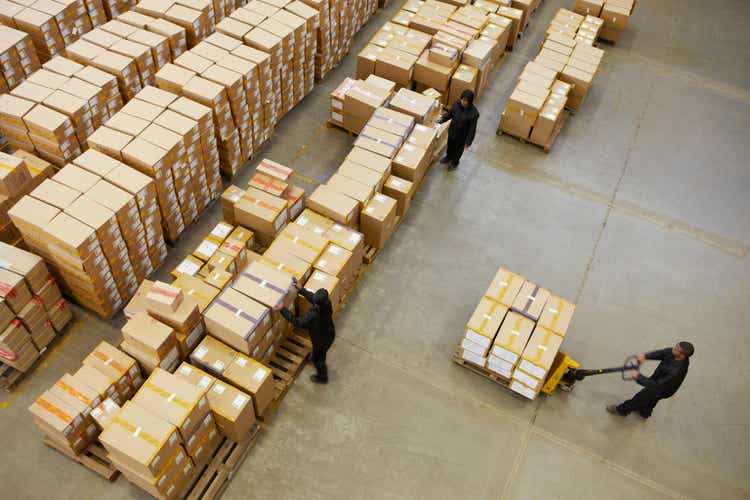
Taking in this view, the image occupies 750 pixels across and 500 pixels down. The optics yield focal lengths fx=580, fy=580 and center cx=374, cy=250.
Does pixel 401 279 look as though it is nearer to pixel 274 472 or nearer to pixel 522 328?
pixel 522 328

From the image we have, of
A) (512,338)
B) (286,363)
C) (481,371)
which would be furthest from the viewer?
(481,371)

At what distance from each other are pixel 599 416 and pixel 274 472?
3.75 m

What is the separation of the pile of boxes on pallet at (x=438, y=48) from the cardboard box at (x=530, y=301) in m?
4.29

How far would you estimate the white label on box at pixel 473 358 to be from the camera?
6.75 metres

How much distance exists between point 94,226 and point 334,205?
9.11ft

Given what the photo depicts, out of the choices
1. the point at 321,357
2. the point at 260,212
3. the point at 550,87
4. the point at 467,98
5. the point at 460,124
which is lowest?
the point at 321,357

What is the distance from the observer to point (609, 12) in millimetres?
12062

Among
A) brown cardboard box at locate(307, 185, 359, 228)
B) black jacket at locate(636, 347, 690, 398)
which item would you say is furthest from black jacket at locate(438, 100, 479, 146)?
black jacket at locate(636, 347, 690, 398)

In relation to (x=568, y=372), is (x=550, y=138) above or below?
above

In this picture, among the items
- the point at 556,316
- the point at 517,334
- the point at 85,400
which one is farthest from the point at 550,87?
the point at 85,400

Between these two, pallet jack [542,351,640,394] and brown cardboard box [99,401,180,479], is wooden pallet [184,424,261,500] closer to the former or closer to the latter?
brown cardboard box [99,401,180,479]

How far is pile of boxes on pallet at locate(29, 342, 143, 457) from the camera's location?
548cm

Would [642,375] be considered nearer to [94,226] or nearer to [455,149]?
[455,149]

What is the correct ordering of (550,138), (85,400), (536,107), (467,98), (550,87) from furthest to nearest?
(550,87), (550,138), (536,107), (467,98), (85,400)
